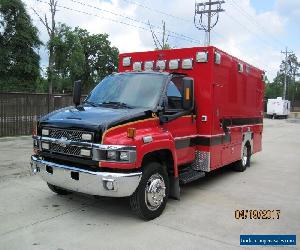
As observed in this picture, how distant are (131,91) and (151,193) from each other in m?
1.88

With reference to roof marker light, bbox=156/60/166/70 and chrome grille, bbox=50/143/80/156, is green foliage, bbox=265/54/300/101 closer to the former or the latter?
roof marker light, bbox=156/60/166/70

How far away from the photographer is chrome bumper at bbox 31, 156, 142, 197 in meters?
5.67

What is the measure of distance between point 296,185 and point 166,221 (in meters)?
4.31

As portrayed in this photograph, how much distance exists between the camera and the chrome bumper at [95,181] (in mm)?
5672

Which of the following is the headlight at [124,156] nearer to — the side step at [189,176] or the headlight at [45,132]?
the headlight at [45,132]

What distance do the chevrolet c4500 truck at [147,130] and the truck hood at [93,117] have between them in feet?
0.05

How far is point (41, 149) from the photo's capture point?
6.59 m

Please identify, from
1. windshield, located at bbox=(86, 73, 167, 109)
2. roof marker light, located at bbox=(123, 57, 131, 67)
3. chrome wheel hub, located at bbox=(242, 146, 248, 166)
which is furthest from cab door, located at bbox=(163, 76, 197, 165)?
chrome wheel hub, located at bbox=(242, 146, 248, 166)

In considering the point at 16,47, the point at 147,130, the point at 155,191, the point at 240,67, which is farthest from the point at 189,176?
the point at 16,47

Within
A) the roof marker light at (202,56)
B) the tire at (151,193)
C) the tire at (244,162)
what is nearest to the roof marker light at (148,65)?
the roof marker light at (202,56)

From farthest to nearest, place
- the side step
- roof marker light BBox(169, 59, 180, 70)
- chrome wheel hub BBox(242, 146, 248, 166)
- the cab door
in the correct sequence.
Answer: chrome wheel hub BBox(242, 146, 248, 166) < roof marker light BBox(169, 59, 180, 70) < the side step < the cab door

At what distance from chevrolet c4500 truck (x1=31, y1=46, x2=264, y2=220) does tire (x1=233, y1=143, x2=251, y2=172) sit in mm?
845

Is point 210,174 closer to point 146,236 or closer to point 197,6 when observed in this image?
point 146,236

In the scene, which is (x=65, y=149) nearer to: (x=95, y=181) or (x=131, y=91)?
(x=95, y=181)
